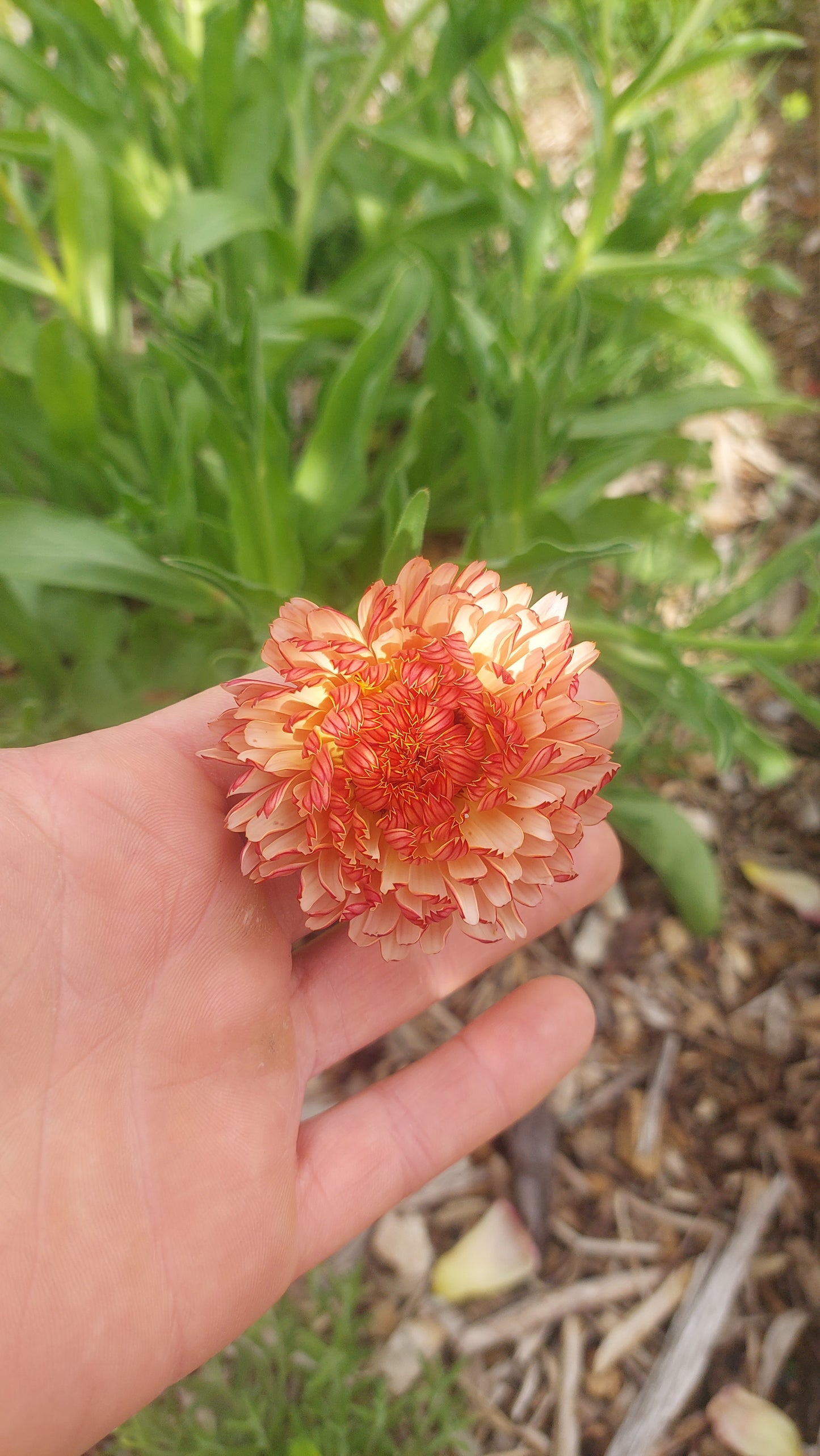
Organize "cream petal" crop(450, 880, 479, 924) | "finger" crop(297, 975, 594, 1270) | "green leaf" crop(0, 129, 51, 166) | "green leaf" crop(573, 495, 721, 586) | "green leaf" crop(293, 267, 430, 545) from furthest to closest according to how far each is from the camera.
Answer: "green leaf" crop(573, 495, 721, 586) → "green leaf" crop(0, 129, 51, 166) → "green leaf" crop(293, 267, 430, 545) → "finger" crop(297, 975, 594, 1270) → "cream petal" crop(450, 880, 479, 924)

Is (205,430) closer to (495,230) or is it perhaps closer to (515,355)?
(515,355)

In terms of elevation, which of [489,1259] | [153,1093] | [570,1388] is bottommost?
[570,1388]

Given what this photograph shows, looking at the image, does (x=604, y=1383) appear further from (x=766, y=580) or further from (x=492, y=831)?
(x=766, y=580)

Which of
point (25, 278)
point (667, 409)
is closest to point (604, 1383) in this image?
point (667, 409)

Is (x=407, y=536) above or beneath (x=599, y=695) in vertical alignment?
above

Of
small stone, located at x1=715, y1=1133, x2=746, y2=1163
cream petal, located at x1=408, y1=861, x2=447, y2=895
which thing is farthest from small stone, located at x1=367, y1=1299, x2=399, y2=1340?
cream petal, located at x1=408, y1=861, x2=447, y2=895

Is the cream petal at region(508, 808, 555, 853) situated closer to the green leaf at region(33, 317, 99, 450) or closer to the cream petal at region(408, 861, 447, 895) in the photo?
the cream petal at region(408, 861, 447, 895)
